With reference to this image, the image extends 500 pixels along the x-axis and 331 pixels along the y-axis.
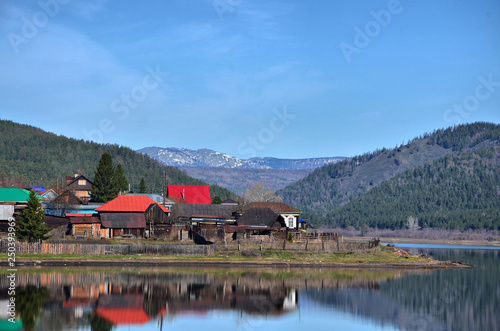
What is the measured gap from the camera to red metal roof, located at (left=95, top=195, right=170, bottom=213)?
85750 mm

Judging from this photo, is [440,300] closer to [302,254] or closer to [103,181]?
[302,254]

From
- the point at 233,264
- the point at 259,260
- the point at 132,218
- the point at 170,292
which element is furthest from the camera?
the point at 132,218

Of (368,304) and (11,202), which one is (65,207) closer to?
(11,202)

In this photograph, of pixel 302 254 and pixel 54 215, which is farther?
pixel 54 215

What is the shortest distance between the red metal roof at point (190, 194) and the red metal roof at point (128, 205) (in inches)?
820

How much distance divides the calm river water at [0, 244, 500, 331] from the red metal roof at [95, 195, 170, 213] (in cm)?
2432

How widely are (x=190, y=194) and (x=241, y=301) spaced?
6583 cm

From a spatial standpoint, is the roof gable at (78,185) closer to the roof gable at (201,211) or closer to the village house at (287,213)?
the village house at (287,213)

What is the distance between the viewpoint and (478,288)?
6209 cm

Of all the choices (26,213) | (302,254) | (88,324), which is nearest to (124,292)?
(88,324)

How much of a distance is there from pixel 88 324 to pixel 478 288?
1564 inches

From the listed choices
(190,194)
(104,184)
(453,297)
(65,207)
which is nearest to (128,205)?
(65,207)

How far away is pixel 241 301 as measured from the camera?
4825 cm

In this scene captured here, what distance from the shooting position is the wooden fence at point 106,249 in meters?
67.4
